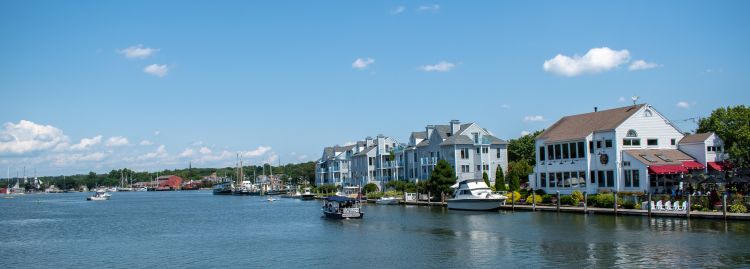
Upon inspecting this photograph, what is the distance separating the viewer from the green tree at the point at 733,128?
5916cm

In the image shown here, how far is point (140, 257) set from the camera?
41.2 metres

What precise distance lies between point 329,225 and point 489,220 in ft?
45.4

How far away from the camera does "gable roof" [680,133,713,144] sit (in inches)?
2382

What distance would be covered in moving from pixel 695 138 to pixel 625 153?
20.6ft

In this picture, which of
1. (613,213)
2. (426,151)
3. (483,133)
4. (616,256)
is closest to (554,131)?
(613,213)

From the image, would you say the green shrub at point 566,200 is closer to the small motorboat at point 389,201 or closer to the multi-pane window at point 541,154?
the multi-pane window at point 541,154

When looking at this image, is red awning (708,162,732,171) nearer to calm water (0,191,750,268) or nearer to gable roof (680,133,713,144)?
gable roof (680,133,713,144)

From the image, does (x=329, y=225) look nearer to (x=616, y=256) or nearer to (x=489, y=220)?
(x=489, y=220)

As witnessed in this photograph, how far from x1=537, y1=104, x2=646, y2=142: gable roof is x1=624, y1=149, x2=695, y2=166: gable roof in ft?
10.4

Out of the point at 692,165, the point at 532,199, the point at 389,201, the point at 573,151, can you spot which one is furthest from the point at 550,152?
the point at 389,201

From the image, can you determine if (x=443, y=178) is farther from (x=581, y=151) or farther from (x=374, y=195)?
(x=374, y=195)

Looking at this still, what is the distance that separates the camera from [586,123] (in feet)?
228

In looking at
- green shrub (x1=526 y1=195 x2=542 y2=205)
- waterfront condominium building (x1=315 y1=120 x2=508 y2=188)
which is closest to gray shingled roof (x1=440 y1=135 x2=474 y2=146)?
waterfront condominium building (x1=315 y1=120 x2=508 y2=188)

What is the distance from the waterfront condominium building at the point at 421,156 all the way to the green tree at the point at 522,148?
12.9m
